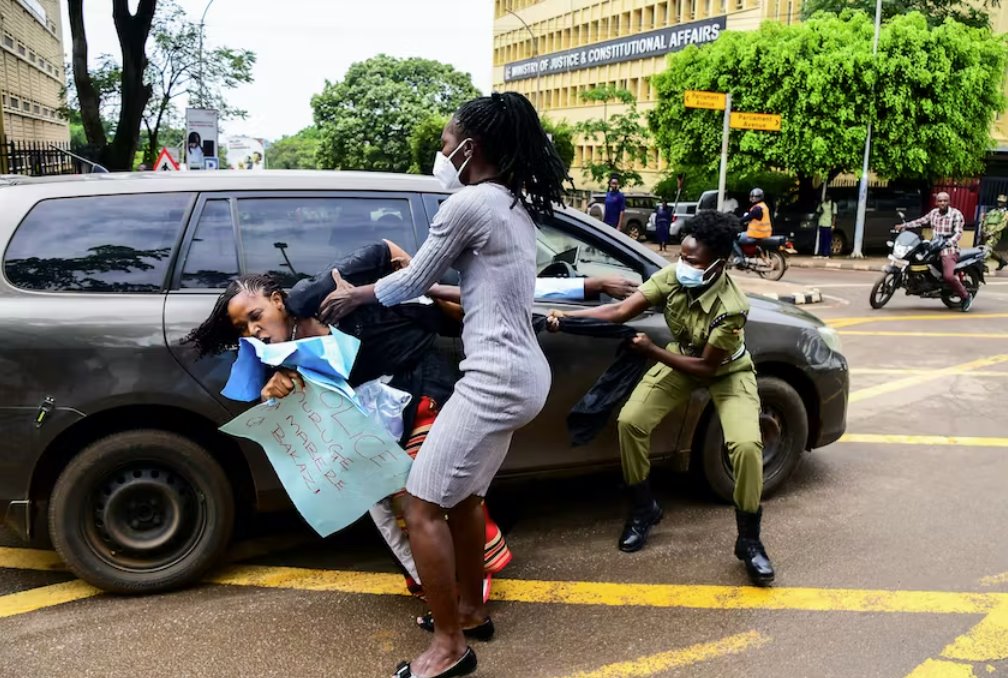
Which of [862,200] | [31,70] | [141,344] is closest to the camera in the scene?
[141,344]

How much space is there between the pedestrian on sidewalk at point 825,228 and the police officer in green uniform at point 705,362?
1985 cm

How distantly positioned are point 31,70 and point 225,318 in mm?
36367

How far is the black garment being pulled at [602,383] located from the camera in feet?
12.8

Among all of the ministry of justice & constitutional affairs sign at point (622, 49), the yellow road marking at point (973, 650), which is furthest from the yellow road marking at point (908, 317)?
the ministry of justice & constitutional affairs sign at point (622, 49)

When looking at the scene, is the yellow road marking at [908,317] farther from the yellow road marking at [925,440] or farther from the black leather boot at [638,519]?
the black leather boot at [638,519]

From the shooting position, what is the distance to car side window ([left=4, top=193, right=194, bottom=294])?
345 centimetres

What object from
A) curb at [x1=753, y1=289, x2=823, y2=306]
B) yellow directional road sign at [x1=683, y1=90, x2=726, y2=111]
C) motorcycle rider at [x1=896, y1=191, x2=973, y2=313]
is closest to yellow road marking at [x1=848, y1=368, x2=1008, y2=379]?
motorcycle rider at [x1=896, y1=191, x2=973, y2=313]

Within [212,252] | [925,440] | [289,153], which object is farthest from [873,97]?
[289,153]

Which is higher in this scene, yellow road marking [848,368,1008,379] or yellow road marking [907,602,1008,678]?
yellow road marking [848,368,1008,379]

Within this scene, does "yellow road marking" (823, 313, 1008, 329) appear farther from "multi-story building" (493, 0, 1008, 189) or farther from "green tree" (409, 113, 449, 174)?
"green tree" (409, 113, 449, 174)

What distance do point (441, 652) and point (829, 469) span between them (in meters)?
3.25

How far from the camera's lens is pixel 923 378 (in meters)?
7.90

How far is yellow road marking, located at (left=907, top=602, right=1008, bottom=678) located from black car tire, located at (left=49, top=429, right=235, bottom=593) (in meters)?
2.65

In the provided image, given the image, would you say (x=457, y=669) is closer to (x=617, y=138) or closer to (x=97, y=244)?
(x=97, y=244)
